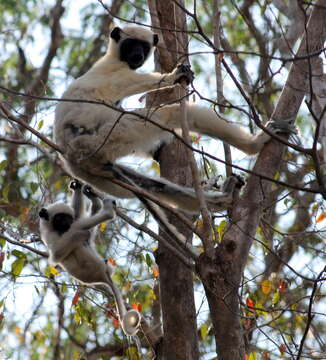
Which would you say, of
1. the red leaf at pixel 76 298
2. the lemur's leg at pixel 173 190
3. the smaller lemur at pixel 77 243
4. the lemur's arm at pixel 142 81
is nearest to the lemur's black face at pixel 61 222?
the smaller lemur at pixel 77 243

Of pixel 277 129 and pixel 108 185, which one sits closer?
pixel 277 129

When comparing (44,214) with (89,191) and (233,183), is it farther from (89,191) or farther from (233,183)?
(233,183)

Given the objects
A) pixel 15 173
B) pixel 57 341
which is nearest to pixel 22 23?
pixel 15 173

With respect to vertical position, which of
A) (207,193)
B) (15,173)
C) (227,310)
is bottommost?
(227,310)

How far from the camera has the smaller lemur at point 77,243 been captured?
6105 millimetres

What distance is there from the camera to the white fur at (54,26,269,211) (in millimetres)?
5570

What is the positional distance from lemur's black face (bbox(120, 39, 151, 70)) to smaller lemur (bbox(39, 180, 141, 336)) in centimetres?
139

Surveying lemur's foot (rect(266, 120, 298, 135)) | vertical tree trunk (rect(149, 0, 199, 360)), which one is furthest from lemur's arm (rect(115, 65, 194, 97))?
lemur's foot (rect(266, 120, 298, 135))

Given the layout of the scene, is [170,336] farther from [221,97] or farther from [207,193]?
[221,97]

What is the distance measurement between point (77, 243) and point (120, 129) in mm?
1309

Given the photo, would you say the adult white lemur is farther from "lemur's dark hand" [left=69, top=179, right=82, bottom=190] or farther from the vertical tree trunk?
"lemur's dark hand" [left=69, top=179, right=82, bottom=190]

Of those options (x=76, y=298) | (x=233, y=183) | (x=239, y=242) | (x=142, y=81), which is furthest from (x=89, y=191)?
(x=239, y=242)

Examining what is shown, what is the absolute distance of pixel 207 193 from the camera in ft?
18.7

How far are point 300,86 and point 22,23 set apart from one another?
11059 mm
